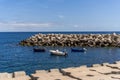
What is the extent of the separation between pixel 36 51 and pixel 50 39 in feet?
45.5

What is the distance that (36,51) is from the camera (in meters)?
55.2

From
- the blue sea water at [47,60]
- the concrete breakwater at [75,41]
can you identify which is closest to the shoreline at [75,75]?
the blue sea water at [47,60]

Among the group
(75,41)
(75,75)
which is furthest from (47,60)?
(75,75)

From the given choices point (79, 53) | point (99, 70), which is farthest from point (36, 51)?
point (99, 70)

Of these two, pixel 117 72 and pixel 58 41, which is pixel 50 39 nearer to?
pixel 58 41

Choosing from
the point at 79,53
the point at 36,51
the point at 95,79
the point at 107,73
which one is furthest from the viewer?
the point at 36,51

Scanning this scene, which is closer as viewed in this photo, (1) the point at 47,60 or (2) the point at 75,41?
(1) the point at 47,60

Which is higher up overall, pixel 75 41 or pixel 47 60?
pixel 75 41

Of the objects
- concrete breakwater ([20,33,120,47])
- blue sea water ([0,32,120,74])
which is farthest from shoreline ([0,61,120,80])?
concrete breakwater ([20,33,120,47])

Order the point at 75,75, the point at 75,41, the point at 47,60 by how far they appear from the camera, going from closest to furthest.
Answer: the point at 75,75 → the point at 47,60 → the point at 75,41

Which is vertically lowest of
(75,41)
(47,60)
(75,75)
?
(47,60)

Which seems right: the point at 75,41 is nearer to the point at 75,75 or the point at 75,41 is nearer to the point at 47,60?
the point at 47,60

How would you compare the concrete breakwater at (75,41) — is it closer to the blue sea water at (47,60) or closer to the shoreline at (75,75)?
the blue sea water at (47,60)

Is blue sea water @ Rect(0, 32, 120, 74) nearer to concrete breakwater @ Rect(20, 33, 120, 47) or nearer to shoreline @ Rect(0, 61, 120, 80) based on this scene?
concrete breakwater @ Rect(20, 33, 120, 47)
